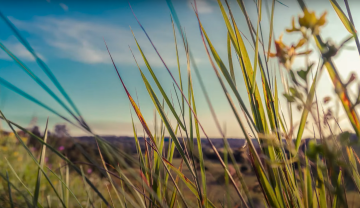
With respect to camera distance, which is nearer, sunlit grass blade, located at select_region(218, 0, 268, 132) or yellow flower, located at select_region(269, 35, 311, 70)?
yellow flower, located at select_region(269, 35, 311, 70)

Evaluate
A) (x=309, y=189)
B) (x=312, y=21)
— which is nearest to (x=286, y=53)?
(x=312, y=21)

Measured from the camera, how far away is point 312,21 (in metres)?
0.22

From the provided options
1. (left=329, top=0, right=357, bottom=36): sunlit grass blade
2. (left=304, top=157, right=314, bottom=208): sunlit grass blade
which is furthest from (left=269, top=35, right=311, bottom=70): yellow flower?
(left=304, top=157, right=314, bottom=208): sunlit grass blade

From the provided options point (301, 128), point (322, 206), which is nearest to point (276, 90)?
point (301, 128)

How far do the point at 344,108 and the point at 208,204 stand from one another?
280 mm

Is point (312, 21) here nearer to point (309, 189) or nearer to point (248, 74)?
point (248, 74)

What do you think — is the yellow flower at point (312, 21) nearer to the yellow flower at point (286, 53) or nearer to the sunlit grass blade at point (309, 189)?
the yellow flower at point (286, 53)

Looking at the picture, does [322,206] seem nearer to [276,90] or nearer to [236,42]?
[276,90]

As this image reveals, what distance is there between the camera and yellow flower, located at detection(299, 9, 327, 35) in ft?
0.73

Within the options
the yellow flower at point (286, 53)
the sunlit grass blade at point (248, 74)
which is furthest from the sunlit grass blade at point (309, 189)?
the yellow flower at point (286, 53)

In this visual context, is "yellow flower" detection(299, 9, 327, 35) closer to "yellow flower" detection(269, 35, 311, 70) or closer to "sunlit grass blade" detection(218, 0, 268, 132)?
"yellow flower" detection(269, 35, 311, 70)

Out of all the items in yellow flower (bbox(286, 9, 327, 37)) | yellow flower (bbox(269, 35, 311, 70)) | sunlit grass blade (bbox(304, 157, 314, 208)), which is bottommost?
sunlit grass blade (bbox(304, 157, 314, 208))

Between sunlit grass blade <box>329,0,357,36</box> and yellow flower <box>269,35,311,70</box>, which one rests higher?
sunlit grass blade <box>329,0,357,36</box>

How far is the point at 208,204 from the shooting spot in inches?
17.6
